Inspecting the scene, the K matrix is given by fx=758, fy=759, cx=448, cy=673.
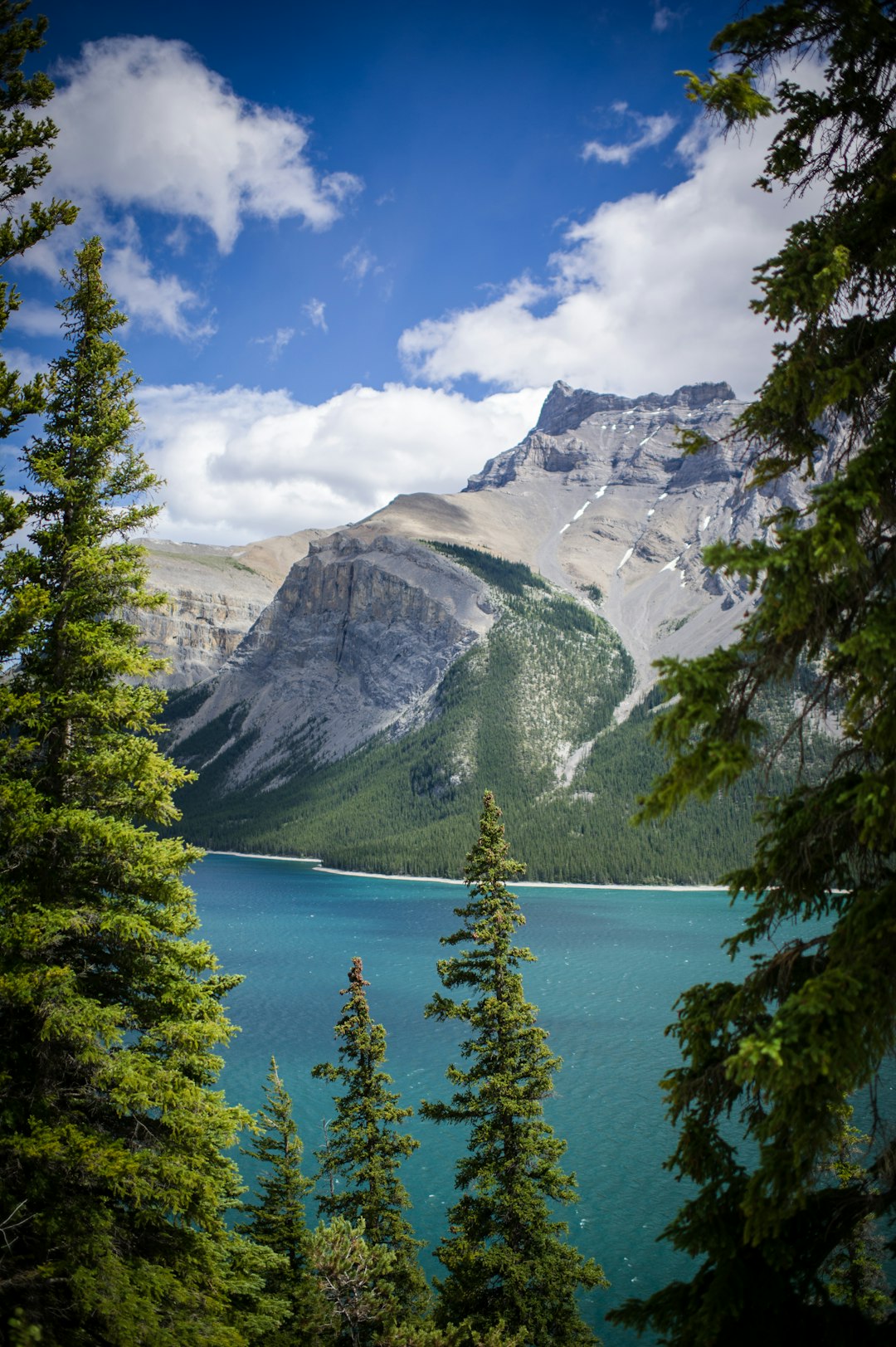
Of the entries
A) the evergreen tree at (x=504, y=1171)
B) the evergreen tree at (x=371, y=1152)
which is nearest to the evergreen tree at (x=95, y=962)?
the evergreen tree at (x=504, y=1171)

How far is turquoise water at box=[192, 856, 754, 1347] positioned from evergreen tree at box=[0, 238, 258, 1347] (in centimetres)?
2190

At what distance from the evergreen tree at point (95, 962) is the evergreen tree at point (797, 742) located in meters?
5.23

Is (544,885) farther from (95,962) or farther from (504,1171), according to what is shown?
(95,962)

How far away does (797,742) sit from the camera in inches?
212

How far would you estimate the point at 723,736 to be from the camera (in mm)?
5203

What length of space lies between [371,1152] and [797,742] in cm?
1579

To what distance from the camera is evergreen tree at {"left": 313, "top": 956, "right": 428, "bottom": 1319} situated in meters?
16.1

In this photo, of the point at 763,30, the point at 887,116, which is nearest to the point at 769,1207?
the point at 887,116

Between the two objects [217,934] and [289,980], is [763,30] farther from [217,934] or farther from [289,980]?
[217,934]

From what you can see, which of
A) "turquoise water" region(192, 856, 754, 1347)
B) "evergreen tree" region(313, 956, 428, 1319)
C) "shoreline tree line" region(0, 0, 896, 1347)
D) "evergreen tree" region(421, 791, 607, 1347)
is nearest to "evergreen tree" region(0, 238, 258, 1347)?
"shoreline tree line" region(0, 0, 896, 1347)

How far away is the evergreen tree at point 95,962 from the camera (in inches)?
293

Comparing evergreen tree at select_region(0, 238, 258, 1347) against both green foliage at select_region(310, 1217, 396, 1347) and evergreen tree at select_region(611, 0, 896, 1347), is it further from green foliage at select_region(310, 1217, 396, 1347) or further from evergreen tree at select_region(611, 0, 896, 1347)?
evergreen tree at select_region(611, 0, 896, 1347)

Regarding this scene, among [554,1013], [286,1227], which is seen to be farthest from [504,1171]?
[554,1013]

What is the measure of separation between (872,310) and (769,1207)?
615cm
